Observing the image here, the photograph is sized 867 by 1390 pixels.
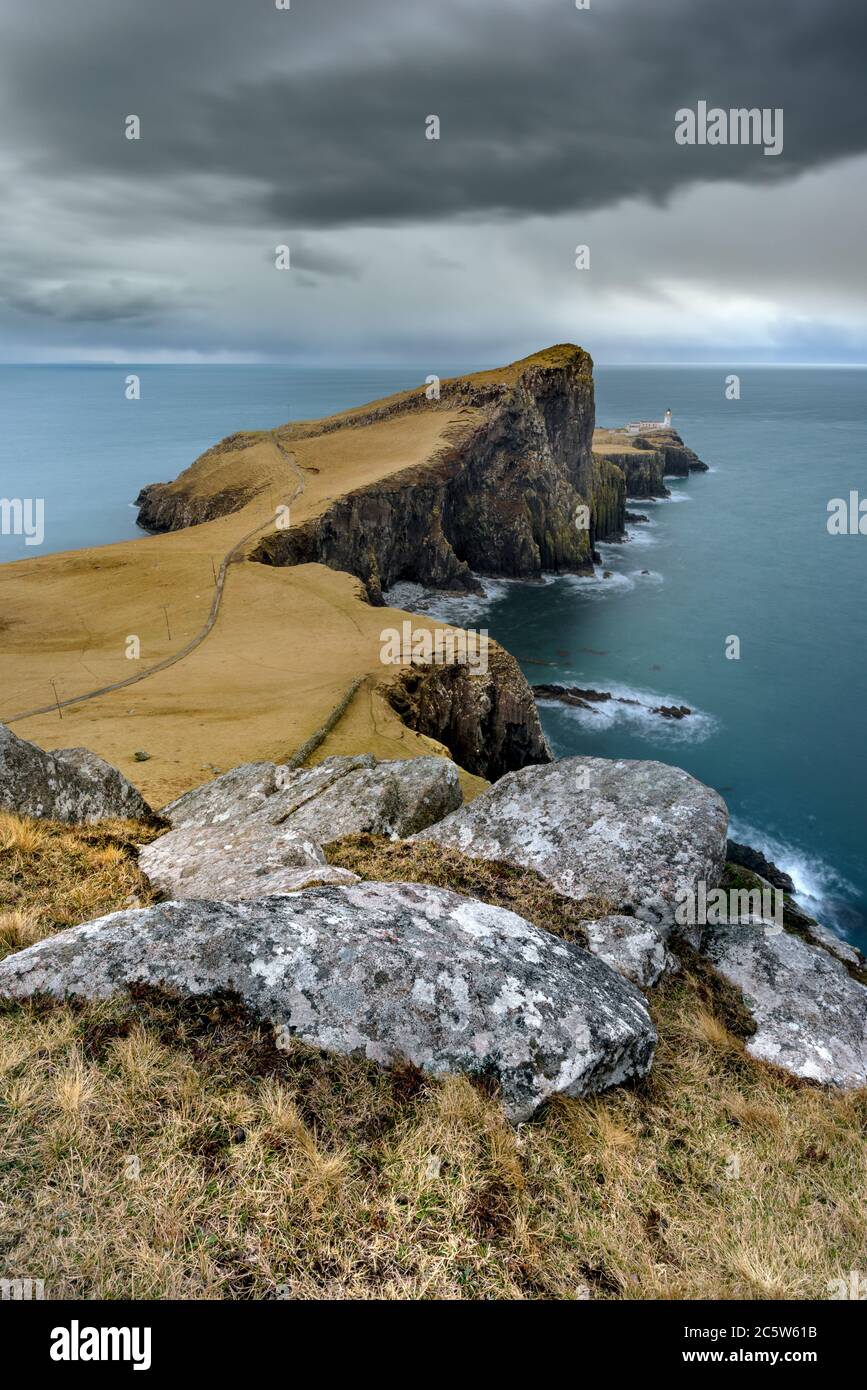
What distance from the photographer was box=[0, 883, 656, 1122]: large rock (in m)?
5.75

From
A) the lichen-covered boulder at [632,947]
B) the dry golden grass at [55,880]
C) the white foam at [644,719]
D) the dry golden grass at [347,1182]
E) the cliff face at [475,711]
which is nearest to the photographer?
the dry golden grass at [347,1182]

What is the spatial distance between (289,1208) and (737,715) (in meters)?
54.1

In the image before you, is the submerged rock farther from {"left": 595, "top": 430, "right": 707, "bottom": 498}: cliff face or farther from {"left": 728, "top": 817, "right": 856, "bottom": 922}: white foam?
{"left": 595, "top": 430, "right": 707, "bottom": 498}: cliff face

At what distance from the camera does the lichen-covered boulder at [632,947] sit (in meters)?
8.76

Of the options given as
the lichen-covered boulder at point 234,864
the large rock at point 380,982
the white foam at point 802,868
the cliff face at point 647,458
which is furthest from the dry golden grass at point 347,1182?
the cliff face at point 647,458

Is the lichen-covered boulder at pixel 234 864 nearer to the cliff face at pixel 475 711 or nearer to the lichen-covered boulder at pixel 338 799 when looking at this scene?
the lichen-covered boulder at pixel 338 799

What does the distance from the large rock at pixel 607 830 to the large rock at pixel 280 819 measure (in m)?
2.14

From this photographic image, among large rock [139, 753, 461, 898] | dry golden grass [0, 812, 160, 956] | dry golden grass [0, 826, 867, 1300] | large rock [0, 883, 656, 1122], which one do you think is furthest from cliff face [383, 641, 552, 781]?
dry golden grass [0, 826, 867, 1300]

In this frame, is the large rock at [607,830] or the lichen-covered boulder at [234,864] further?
the large rock at [607,830]

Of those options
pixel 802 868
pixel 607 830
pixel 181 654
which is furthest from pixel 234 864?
pixel 181 654
